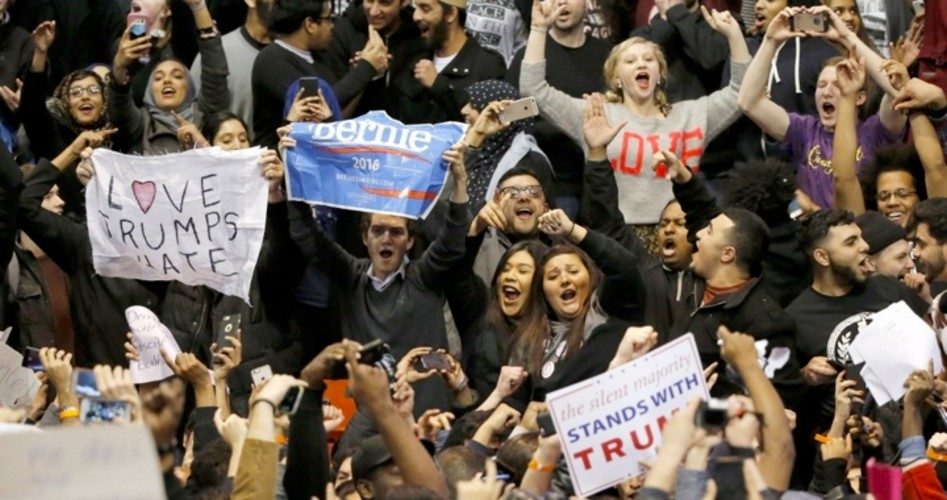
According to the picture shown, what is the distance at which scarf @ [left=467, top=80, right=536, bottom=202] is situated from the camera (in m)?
11.5

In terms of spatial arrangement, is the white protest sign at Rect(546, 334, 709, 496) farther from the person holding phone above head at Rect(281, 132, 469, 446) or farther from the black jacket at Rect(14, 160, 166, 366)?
the black jacket at Rect(14, 160, 166, 366)

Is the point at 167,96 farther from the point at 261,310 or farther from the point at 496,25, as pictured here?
→ the point at 496,25

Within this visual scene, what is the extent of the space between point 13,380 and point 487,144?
301 cm

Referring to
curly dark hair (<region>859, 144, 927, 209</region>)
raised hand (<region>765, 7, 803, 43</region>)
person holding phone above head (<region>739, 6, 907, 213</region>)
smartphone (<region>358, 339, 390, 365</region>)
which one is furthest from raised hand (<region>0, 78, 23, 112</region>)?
smartphone (<region>358, 339, 390, 365</region>)

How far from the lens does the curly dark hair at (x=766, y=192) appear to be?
34.4 ft

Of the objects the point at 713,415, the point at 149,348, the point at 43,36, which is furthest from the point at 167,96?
the point at 713,415

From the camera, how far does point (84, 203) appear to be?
477 inches

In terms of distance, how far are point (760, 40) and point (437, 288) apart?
8.91 ft

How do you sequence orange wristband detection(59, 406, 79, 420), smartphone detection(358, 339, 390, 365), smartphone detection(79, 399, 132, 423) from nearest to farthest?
smartphone detection(79, 399, 132, 423)
smartphone detection(358, 339, 390, 365)
orange wristband detection(59, 406, 79, 420)

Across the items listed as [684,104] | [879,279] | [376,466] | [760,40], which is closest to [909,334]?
[879,279]

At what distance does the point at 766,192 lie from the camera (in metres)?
10.5

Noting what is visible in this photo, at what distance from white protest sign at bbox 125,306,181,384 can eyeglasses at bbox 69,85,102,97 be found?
2336 millimetres

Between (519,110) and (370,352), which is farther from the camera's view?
(519,110)

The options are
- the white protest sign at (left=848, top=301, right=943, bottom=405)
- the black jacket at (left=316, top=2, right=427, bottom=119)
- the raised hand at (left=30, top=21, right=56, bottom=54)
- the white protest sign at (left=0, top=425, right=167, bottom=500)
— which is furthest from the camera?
the raised hand at (left=30, top=21, right=56, bottom=54)
